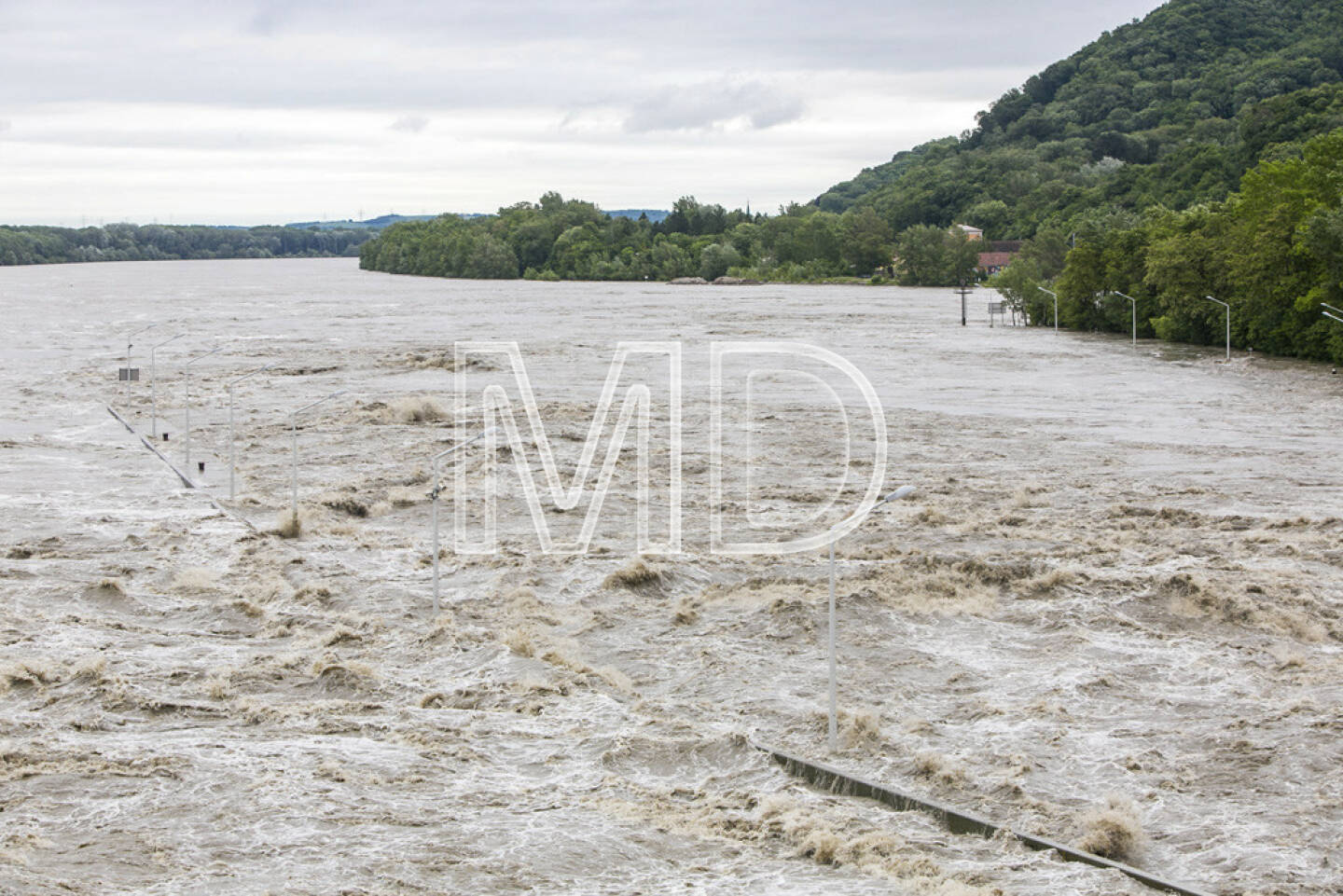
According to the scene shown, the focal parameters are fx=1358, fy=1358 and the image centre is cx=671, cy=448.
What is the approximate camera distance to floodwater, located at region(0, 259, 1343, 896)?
20.7 m

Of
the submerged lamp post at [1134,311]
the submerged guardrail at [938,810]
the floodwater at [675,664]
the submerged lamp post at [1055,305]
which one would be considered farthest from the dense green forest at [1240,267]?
the submerged guardrail at [938,810]

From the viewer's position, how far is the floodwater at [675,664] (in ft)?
68.0

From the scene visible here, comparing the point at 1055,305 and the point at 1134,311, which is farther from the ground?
the point at 1055,305

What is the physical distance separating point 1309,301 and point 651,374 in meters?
38.8

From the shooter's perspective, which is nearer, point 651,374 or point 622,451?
point 622,451

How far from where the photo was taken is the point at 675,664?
Answer: 29906mm

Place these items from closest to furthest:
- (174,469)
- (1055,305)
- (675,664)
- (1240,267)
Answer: (675,664) → (174,469) → (1240,267) → (1055,305)

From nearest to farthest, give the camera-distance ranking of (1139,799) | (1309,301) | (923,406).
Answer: (1139,799)
(923,406)
(1309,301)

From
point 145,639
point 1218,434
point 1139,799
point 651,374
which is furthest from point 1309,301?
point 145,639

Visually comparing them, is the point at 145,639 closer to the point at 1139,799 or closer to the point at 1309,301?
the point at 1139,799

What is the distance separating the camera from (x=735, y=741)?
24.8 meters

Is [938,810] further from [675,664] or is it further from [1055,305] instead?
[1055,305]

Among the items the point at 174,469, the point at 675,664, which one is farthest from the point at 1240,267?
the point at 675,664

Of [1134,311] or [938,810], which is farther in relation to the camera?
[1134,311]
